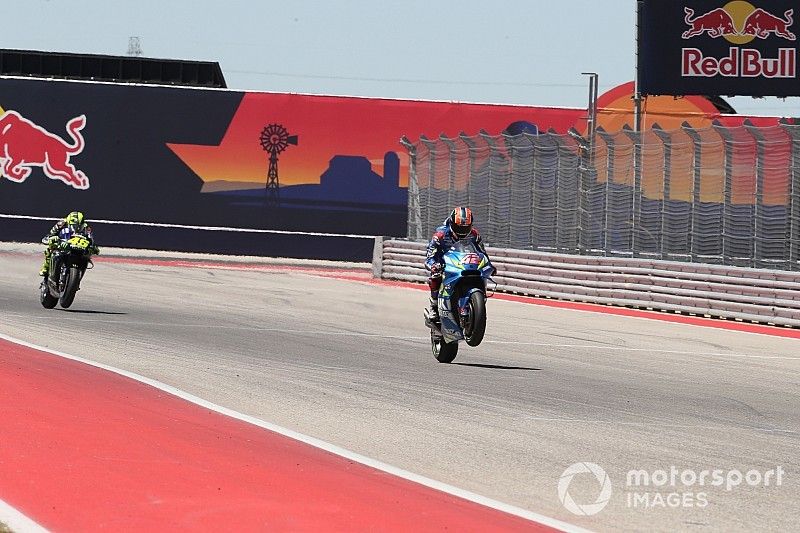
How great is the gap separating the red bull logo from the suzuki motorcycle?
2126 centimetres

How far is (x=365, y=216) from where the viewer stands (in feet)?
134

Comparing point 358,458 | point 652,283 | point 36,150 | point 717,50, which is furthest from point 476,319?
point 36,150

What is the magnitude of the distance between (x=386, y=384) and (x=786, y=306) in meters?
11.1

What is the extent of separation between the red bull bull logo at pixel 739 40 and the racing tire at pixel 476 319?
20302mm

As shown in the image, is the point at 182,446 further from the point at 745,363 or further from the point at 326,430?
the point at 745,363

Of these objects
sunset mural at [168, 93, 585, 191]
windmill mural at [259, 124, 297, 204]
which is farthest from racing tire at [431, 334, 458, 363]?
windmill mural at [259, 124, 297, 204]

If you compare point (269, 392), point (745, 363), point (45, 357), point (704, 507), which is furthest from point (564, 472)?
point (745, 363)

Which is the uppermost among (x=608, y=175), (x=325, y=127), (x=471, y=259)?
(x=325, y=127)

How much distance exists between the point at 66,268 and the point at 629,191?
10.5m

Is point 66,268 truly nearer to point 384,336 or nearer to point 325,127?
point 384,336

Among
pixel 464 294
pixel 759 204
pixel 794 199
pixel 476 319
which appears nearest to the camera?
pixel 476 319

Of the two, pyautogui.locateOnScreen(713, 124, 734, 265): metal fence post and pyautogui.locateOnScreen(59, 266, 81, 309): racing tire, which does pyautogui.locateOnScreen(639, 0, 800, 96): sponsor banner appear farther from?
pyautogui.locateOnScreen(59, 266, 81, 309): racing tire

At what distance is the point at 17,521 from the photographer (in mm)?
6422

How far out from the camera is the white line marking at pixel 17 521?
20.6 ft
